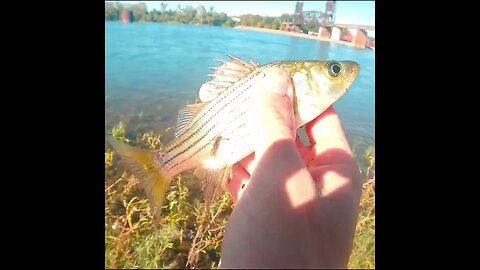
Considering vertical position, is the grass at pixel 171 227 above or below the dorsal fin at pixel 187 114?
below

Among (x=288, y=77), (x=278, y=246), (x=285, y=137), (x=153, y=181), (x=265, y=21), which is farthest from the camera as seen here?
(x=265, y=21)

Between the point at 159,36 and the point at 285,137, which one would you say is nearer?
the point at 285,137

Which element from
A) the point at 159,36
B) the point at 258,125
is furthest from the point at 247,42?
the point at 258,125

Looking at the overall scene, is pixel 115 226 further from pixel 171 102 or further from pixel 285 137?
pixel 171 102

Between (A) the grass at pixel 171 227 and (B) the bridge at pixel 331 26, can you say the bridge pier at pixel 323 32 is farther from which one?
(A) the grass at pixel 171 227

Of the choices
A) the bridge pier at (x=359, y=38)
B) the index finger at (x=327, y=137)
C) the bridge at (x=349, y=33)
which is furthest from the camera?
the bridge pier at (x=359, y=38)

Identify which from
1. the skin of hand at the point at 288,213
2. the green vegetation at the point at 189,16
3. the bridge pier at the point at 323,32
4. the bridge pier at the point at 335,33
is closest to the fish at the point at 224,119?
the skin of hand at the point at 288,213
